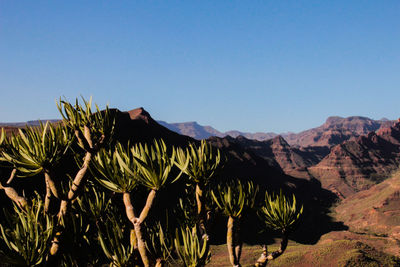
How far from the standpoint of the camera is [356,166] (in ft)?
557

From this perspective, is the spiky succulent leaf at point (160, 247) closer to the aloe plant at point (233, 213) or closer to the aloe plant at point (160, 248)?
the aloe plant at point (160, 248)

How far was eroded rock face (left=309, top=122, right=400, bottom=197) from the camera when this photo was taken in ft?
513

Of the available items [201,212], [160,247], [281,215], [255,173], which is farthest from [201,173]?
[255,173]

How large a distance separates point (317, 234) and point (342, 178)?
9283cm

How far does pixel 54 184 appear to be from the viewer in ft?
20.2

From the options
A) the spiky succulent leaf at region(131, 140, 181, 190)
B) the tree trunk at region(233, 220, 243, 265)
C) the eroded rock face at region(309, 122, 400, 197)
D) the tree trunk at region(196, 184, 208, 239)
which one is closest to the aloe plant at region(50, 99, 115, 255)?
the spiky succulent leaf at region(131, 140, 181, 190)

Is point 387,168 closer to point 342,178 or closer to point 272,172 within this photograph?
point 342,178

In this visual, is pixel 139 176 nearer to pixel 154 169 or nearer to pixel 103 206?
pixel 154 169

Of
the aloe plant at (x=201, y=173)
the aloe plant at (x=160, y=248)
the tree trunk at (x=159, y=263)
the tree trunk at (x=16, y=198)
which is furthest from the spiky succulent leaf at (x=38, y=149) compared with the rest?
the tree trunk at (x=159, y=263)

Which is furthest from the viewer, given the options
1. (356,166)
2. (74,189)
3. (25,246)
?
(356,166)

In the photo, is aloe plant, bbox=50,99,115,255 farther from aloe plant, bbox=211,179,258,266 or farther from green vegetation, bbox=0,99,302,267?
aloe plant, bbox=211,179,258,266

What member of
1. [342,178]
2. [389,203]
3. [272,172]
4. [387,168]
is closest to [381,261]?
[389,203]

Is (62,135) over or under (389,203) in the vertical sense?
over

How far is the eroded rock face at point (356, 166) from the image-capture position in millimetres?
156413
